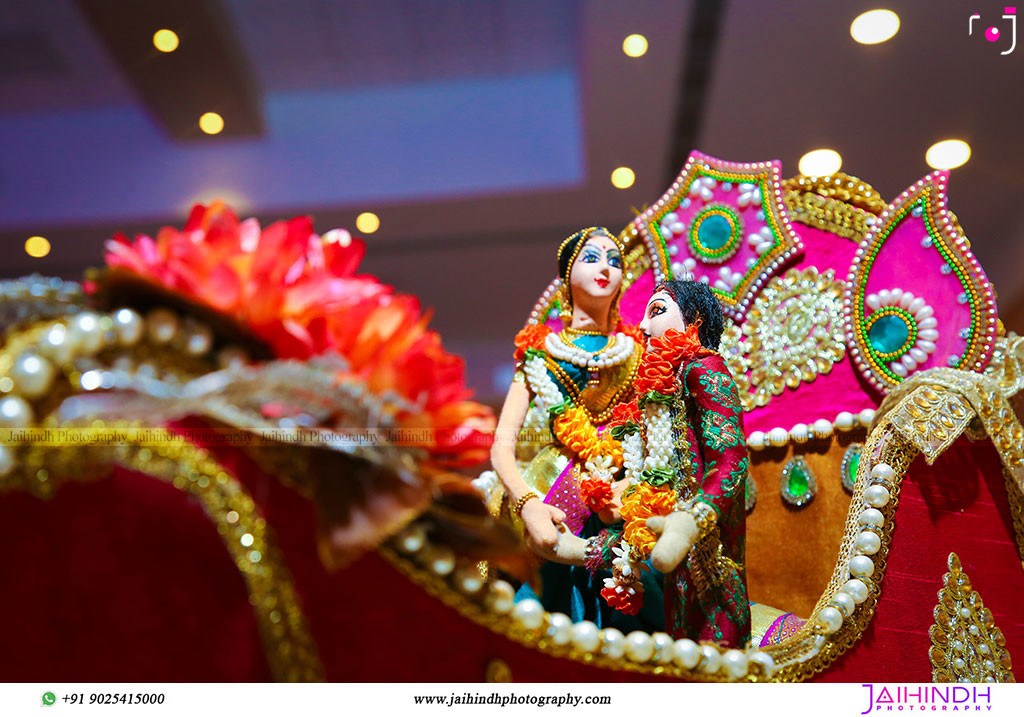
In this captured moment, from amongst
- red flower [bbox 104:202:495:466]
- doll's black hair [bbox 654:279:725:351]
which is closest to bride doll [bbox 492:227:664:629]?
doll's black hair [bbox 654:279:725:351]

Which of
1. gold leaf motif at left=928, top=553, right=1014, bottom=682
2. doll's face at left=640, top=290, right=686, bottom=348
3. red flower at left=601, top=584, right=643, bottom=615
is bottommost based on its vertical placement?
gold leaf motif at left=928, top=553, right=1014, bottom=682

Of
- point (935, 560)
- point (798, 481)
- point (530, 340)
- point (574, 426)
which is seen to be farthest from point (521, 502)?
point (798, 481)

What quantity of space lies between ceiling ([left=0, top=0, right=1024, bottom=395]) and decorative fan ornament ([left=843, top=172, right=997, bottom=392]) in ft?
0.85

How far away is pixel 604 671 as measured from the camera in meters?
0.72

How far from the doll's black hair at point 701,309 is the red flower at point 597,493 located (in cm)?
27

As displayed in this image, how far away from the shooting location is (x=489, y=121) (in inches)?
74.6

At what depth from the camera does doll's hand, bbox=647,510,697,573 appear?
909 millimetres

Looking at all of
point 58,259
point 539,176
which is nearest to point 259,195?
point 58,259

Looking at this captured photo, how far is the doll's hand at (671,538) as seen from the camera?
909 mm

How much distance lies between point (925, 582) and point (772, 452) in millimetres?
621

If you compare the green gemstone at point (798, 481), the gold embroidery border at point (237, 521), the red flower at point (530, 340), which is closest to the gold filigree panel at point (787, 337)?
the green gemstone at point (798, 481)

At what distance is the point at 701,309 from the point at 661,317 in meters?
0.07

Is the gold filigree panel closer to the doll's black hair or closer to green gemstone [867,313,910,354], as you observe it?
green gemstone [867,313,910,354]
